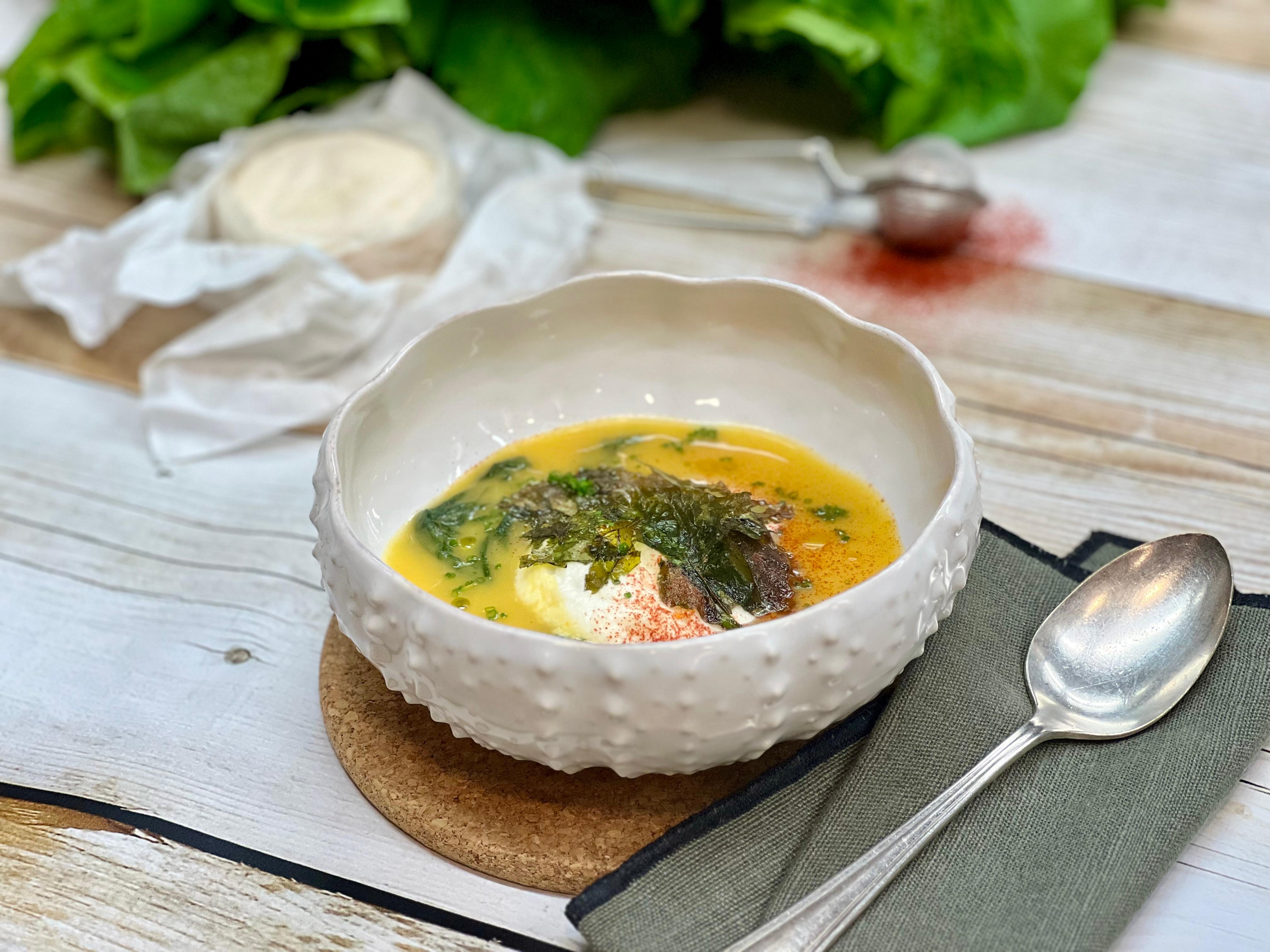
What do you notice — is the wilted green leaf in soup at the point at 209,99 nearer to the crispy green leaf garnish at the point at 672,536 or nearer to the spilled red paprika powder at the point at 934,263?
the spilled red paprika powder at the point at 934,263

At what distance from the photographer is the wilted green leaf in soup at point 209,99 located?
1927mm

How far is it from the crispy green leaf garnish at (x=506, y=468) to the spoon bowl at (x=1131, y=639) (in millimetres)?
487

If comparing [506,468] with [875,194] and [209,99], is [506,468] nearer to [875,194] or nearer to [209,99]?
[875,194]

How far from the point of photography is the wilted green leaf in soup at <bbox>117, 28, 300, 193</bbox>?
1927 millimetres

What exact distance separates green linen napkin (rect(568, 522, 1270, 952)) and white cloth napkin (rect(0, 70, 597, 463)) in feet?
2.48

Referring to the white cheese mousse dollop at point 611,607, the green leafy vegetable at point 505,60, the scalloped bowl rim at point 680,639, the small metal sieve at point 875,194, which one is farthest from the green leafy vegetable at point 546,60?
the white cheese mousse dollop at point 611,607

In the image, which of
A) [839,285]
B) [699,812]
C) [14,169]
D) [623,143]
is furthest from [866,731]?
[14,169]

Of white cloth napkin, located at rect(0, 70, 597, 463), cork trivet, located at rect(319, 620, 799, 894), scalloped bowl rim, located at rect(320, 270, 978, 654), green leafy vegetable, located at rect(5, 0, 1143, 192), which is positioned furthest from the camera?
green leafy vegetable, located at rect(5, 0, 1143, 192)

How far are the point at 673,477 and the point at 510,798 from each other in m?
0.34

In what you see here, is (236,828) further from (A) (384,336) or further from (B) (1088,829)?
(A) (384,336)

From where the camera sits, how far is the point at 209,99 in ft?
6.36

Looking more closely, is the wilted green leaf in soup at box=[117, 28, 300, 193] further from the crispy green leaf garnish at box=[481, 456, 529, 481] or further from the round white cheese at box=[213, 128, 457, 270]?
the crispy green leaf garnish at box=[481, 456, 529, 481]

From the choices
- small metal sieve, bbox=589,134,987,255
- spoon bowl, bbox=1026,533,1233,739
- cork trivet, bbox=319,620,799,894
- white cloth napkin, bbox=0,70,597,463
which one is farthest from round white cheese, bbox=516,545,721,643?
small metal sieve, bbox=589,134,987,255

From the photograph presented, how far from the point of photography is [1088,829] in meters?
0.91
